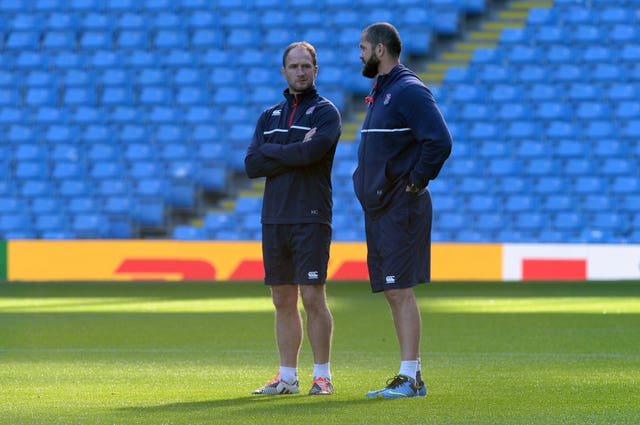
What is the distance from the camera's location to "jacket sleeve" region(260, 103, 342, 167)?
22.6ft

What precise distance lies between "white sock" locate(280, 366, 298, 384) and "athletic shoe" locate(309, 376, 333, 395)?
147 mm

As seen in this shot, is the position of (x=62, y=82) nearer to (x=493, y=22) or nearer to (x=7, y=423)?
(x=493, y=22)

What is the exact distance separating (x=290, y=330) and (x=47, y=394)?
1391 mm

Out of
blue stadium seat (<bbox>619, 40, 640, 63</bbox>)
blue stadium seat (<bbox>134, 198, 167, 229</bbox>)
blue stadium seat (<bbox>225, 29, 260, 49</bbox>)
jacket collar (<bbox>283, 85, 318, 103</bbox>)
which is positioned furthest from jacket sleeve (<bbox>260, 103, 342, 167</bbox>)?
blue stadium seat (<bbox>225, 29, 260, 49</bbox>)

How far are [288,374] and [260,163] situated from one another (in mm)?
1212

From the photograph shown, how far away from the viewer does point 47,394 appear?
671 centimetres

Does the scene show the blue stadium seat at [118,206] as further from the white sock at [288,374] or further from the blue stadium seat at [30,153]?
the white sock at [288,374]

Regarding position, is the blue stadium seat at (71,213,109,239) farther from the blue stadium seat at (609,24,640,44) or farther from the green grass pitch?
the blue stadium seat at (609,24,640,44)

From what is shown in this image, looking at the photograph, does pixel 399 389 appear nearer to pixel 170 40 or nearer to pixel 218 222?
pixel 218 222

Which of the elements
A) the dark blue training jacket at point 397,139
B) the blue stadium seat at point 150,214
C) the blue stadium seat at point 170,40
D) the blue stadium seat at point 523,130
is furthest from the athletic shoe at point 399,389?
the blue stadium seat at point 170,40

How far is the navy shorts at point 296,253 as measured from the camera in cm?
687

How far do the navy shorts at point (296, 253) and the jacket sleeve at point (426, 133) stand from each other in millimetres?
709

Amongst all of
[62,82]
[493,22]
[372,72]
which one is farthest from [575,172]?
[372,72]

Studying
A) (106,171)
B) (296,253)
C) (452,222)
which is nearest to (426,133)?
(296,253)
